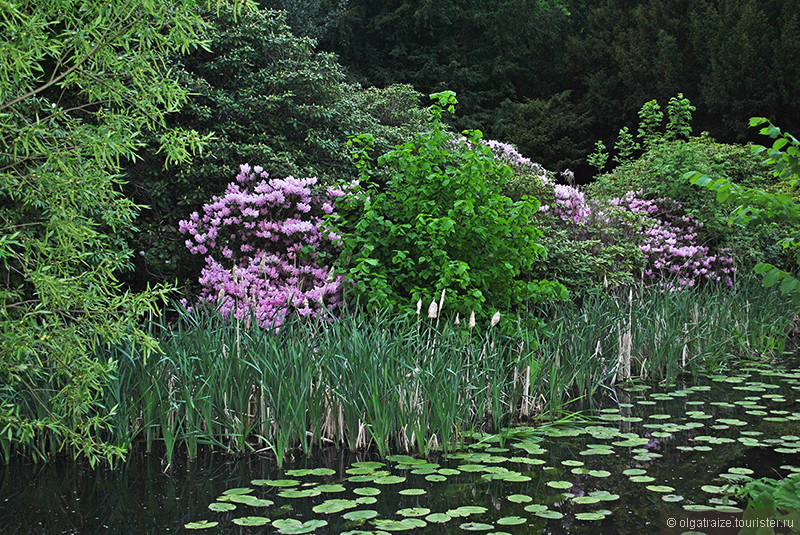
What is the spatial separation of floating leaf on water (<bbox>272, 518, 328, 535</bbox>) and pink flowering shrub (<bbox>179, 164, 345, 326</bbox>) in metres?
2.67

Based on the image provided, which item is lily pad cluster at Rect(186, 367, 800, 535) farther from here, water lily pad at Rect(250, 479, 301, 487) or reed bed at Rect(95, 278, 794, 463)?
reed bed at Rect(95, 278, 794, 463)

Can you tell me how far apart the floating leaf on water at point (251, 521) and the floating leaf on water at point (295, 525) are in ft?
0.14

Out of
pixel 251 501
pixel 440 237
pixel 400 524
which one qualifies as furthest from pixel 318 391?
pixel 440 237

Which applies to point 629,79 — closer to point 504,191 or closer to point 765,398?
point 504,191

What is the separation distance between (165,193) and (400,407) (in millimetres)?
3807

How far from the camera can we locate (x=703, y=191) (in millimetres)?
8977

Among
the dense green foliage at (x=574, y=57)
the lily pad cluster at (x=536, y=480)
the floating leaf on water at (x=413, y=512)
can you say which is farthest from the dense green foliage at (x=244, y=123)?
the dense green foliage at (x=574, y=57)

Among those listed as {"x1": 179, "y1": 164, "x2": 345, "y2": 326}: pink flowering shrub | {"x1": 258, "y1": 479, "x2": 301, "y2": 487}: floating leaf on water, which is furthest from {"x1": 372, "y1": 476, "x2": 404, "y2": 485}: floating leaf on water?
{"x1": 179, "y1": 164, "x2": 345, "y2": 326}: pink flowering shrub

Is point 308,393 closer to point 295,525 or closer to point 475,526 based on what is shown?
point 295,525

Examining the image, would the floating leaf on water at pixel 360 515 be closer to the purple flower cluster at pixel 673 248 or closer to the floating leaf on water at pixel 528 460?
the floating leaf on water at pixel 528 460

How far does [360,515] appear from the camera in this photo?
2943 millimetres

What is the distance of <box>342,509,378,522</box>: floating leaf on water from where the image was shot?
2.92 meters

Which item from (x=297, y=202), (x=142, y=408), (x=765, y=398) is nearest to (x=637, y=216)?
(x=765, y=398)

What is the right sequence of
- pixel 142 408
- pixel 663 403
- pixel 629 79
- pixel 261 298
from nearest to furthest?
pixel 142 408, pixel 663 403, pixel 261 298, pixel 629 79
